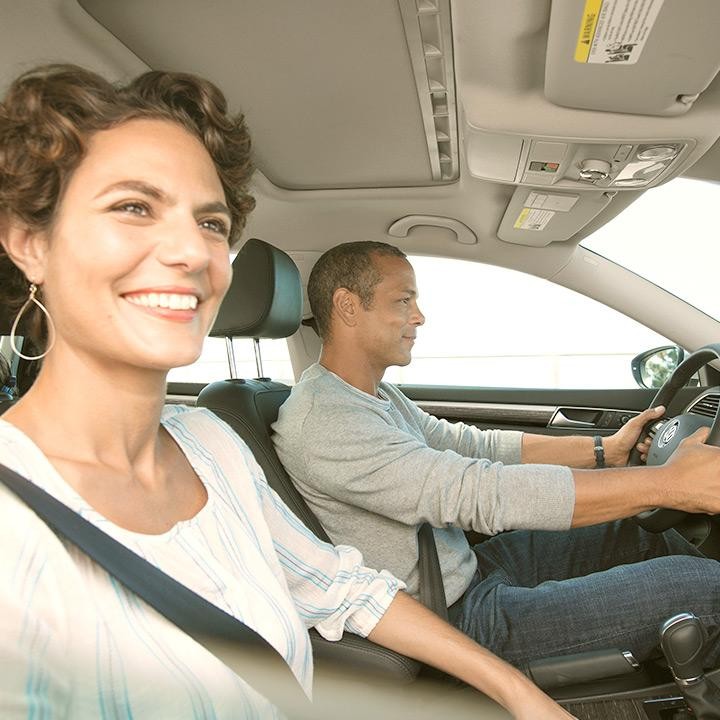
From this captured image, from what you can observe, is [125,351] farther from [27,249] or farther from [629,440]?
[629,440]

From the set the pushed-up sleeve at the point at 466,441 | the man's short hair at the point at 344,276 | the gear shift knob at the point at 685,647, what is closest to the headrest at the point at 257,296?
the man's short hair at the point at 344,276

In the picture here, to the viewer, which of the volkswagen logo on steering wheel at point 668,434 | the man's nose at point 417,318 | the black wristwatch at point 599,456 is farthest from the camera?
the black wristwatch at point 599,456

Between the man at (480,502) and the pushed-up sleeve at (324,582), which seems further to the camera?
the man at (480,502)

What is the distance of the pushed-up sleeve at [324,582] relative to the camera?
3.79 feet

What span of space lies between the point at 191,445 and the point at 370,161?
1417mm

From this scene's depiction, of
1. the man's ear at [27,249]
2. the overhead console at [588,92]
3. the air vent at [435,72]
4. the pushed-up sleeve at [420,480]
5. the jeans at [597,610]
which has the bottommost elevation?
the jeans at [597,610]

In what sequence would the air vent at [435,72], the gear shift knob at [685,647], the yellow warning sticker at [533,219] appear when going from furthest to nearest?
the yellow warning sticker at [533,219], the air vent at [435,72], the gear shift knob at [685,647]

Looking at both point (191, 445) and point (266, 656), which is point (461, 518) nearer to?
point (191, 445)

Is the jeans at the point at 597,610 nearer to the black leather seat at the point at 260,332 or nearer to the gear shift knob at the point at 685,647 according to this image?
the gear shift knob at the point at 685,647

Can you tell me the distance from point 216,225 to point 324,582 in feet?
1.87

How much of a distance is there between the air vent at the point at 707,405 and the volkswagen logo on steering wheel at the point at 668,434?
122 millimetres

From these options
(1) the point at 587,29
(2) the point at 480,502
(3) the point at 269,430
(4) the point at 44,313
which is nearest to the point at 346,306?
(3) the point at 269,430

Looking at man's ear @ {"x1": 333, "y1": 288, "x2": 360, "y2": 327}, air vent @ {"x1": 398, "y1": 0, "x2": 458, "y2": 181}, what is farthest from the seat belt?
man's ear @ {"x1": 333, "y1": 288, "x2": 360, "y2": 327}

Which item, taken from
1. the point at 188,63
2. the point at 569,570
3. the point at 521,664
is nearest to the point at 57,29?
the point at 188,63
